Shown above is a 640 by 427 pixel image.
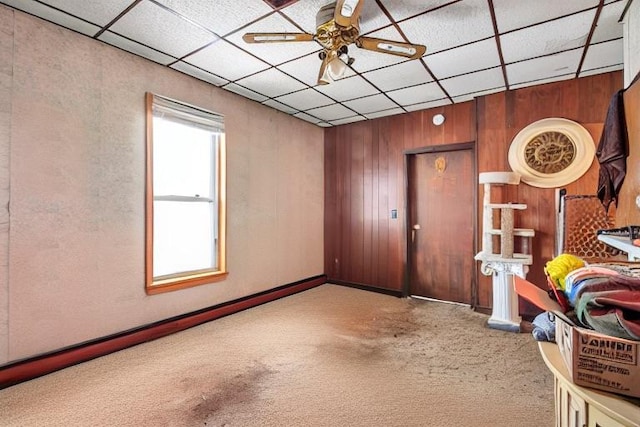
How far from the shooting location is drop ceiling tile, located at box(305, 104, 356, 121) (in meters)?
4.27

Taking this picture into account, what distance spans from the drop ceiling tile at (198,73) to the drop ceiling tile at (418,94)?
→ 1.96 meters

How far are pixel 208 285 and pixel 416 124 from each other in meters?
3.44

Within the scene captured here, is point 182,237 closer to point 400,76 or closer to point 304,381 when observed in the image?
point 304,381

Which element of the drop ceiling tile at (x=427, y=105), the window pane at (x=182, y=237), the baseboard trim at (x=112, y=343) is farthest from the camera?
the drop ceiling tile at (x=427, y=105)

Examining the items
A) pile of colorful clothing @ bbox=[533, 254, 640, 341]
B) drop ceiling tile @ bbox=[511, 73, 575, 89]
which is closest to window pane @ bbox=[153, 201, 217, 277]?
pile of colorful clothing @ bbox=[533, 254, 640, 341]

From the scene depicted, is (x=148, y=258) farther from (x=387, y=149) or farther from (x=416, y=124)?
(x=416, y=124)

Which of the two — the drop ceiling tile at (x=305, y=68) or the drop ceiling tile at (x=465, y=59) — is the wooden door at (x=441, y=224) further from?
the drop ceiling tile at (x=305, y=68)

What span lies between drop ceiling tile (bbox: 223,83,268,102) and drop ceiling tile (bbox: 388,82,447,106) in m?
1.59

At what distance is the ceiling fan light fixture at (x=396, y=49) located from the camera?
6.68 ft

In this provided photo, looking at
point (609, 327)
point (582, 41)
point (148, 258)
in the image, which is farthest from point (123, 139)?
point (582, 41)

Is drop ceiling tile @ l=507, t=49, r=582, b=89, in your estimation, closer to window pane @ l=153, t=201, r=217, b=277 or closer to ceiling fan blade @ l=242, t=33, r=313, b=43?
ceiling fan blade @ l=242, t=33, r=313, b=43

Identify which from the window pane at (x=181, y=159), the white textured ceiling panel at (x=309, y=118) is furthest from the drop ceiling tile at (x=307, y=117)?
the window pane at (x=181, y=159)

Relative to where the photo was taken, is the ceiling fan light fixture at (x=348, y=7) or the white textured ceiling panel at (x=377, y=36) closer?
the ceiling fan light fixture at (x=348, y=7)

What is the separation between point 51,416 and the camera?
184 cm
